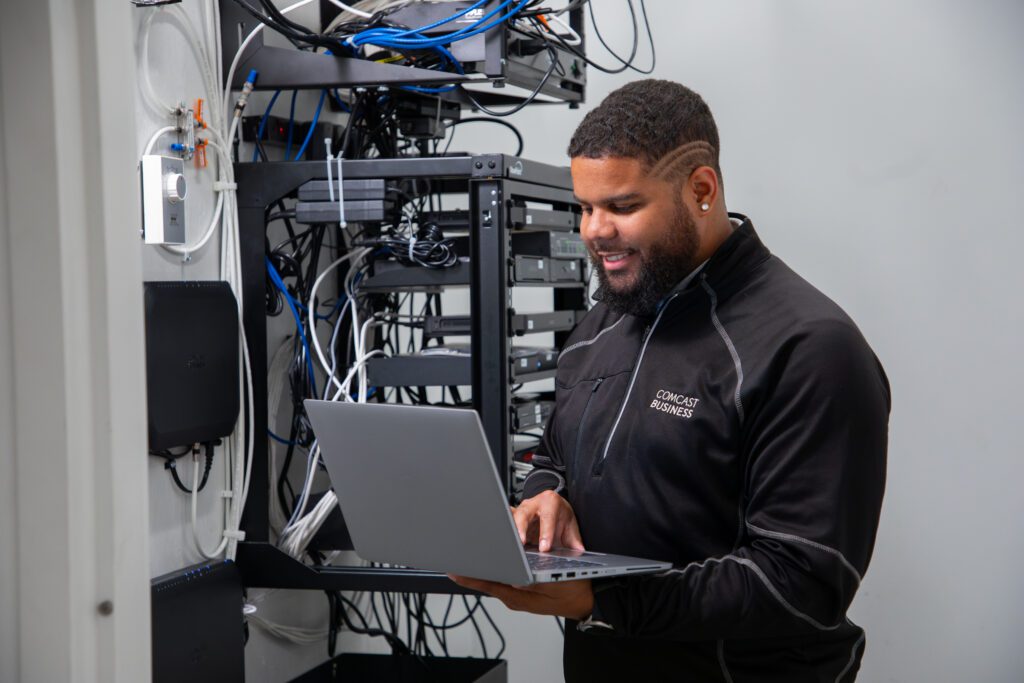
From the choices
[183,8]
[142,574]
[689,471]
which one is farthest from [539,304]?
[142,574]

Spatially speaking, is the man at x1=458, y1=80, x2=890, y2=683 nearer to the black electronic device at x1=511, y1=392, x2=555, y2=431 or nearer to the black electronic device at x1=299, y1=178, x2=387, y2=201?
the black electronic device at x1=511, y1=392, x2=555, y2=431

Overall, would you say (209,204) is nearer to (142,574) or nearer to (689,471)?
(689,471)

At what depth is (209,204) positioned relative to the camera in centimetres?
198

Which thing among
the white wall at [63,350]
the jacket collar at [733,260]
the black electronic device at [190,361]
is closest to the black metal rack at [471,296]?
the black electronic device at [190,361]

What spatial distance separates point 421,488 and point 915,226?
198cm

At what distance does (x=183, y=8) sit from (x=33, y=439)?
140 cm

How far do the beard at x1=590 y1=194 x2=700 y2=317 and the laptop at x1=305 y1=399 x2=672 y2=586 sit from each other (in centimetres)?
34

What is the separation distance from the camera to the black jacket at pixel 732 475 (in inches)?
46.9

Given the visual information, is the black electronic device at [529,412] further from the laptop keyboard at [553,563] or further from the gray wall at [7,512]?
the gray wall at [7,512]

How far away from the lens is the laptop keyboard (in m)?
1.19

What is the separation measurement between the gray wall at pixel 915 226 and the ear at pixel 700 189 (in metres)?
1.50

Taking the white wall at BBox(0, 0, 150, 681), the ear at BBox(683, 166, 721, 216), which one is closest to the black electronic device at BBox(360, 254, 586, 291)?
the ear at BBox(683, 166, 721, 216)

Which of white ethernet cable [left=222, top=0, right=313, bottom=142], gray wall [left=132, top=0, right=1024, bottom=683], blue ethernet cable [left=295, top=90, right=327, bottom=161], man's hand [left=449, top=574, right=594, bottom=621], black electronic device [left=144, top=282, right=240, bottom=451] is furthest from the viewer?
gray wall [left=132, top=0, right=1024, bottom=683]

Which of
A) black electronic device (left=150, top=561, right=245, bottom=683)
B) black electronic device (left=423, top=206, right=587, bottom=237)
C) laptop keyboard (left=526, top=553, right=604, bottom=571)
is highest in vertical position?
black electronic device (left=423, top=206, right=587, bottom=237)
